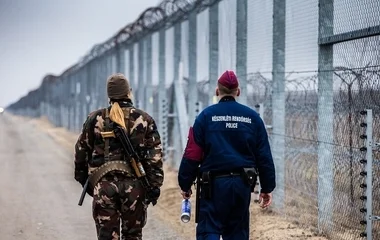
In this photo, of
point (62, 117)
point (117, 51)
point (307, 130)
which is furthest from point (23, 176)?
point (62, 117)

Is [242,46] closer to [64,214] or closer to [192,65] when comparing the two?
[192,65]

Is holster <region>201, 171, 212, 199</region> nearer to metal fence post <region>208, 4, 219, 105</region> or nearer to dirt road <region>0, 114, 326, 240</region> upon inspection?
dirt road <region>0, 114, 326, 240</region>

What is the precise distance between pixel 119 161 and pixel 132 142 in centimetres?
17

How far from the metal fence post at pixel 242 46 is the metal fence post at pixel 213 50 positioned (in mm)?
1390

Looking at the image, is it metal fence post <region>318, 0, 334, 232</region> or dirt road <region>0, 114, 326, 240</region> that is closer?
metal fence post <region>318, 0, 334, 232</region>

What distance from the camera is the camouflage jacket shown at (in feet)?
17.9

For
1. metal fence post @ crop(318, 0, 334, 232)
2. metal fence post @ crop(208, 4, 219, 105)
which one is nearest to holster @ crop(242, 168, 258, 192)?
metal fence post @ crop(318, 0, 334, 232)

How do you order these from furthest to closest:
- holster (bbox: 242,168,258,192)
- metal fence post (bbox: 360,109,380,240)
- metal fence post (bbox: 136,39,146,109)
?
metal fence post (bbox: 136,39,146,109)
metal fence post (bbox: 360,109,380,240)
holster (bbox: 242,168,258,192)

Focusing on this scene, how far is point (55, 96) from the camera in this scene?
4812 centimetres

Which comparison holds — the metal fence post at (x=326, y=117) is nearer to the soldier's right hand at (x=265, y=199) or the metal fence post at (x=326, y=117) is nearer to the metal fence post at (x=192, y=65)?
the soldier's right hand at (x=265, y=199)

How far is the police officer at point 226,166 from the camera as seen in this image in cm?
500

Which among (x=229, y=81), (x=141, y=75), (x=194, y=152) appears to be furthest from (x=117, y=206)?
(x=141, y=75)

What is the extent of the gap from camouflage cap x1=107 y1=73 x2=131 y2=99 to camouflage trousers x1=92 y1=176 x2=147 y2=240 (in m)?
0.61

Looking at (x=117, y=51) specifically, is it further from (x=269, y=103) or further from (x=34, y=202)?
(x=269, y=103)
